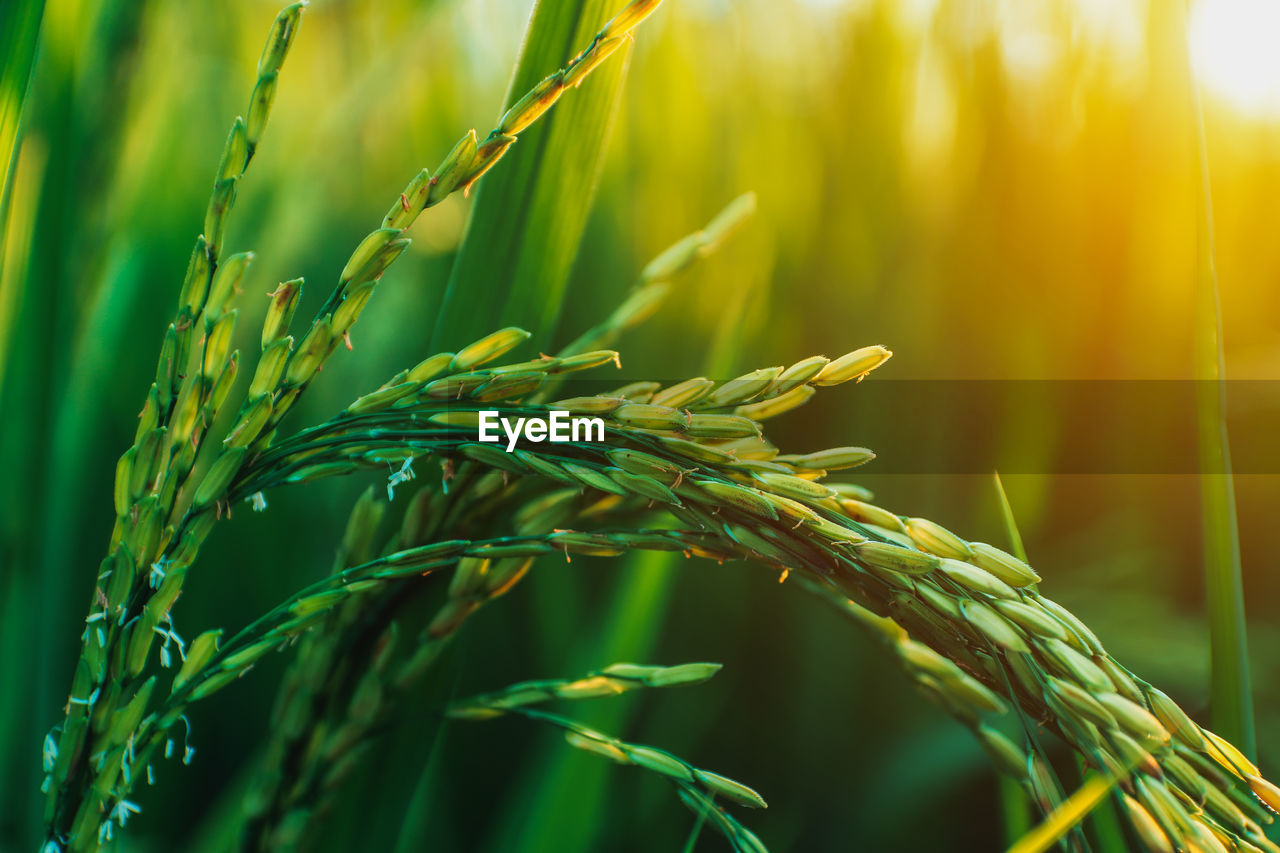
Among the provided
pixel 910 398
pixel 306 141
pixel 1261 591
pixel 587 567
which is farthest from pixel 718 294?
pixel 1261 591

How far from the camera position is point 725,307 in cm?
89

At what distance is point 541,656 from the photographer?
67 centimetres

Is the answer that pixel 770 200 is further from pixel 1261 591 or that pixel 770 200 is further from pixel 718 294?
pixel 1261 591

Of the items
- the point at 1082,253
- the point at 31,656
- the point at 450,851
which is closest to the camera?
the point at 31,656

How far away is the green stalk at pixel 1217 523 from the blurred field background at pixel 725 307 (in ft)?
0.14

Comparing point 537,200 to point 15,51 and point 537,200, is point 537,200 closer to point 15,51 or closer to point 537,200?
point 537,200

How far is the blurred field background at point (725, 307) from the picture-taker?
1.63 feet

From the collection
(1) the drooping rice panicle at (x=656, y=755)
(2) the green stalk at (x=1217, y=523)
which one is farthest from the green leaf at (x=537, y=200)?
(2) the green stalk at (x=1217, y=523)

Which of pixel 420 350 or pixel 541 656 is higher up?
pixel 420 350

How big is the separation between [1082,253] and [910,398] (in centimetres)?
28

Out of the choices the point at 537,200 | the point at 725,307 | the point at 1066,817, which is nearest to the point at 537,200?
the point at 537,200

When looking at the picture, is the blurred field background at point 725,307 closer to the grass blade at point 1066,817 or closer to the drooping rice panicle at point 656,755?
the drooping rice panicle at point 656,755

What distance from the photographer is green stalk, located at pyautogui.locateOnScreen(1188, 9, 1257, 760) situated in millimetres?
378

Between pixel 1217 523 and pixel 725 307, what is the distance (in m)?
0.57
